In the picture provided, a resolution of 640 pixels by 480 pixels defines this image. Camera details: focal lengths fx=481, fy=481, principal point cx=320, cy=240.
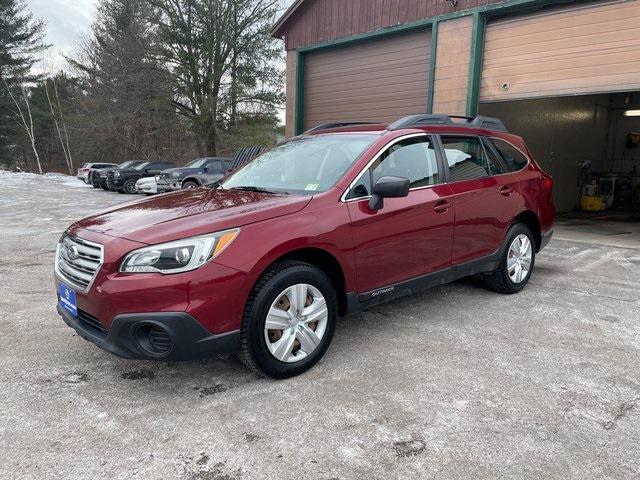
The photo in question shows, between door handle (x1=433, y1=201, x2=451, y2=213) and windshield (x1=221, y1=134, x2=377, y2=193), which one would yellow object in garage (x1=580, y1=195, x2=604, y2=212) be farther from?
windshield (x1=221, y1=134, x2=377, y2=193)

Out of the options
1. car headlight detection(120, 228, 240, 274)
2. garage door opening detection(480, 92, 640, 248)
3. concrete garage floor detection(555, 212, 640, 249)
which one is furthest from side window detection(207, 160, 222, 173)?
car headlight detection(120, 228, 240, 274)

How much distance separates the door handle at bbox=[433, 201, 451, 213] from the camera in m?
3.90

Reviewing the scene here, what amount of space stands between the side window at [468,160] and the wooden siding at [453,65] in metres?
5.03

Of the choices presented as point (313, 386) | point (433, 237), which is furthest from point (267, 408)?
point (433, 237)

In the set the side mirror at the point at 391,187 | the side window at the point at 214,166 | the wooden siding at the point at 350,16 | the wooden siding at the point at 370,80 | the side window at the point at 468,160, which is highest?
the wooden siding at the point at 350,16

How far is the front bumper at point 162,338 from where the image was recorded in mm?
2588

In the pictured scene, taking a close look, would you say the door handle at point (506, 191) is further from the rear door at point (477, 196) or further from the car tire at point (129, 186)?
the car tire at point (129, 186)

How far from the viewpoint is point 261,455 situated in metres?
2.30

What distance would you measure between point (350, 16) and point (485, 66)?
3611mm

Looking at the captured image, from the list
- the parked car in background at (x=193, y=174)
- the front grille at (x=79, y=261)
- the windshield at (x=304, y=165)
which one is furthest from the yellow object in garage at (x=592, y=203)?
the front grille at (x=79, y=261)

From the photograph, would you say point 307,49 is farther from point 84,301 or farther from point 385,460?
point 385,460

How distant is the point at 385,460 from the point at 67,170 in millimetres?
47351

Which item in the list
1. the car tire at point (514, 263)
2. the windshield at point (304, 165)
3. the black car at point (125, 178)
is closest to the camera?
the windshield at point (304, 165)

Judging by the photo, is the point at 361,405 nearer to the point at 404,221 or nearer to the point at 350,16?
the point at 404,221
